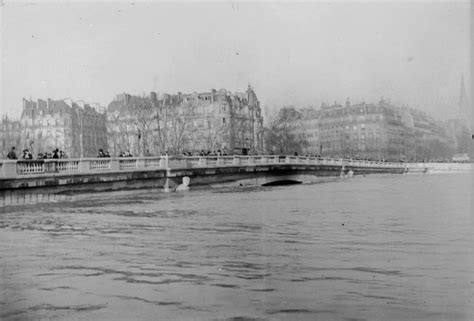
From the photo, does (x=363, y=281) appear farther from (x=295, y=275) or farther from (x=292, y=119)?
(x=292, y=119)

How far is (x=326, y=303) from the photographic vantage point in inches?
255

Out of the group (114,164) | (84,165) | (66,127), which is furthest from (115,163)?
(66,127)

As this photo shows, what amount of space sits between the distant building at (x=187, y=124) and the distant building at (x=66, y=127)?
1.78m

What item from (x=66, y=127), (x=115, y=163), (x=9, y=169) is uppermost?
(x=66, y=127)

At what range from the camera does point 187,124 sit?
62.6 meters

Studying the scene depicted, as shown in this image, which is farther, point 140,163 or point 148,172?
point 140,163

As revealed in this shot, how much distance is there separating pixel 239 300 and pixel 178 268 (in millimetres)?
1973

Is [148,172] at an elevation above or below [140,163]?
below

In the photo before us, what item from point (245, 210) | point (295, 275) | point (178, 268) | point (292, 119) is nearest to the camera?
point (295, 275)

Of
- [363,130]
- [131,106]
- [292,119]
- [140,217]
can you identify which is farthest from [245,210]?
[363,130]

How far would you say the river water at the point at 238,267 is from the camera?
633 centimetres

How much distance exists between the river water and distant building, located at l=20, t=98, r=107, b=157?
47.6 m

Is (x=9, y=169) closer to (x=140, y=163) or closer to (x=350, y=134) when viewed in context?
(x=140, y=163)

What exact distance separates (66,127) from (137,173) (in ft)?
156
